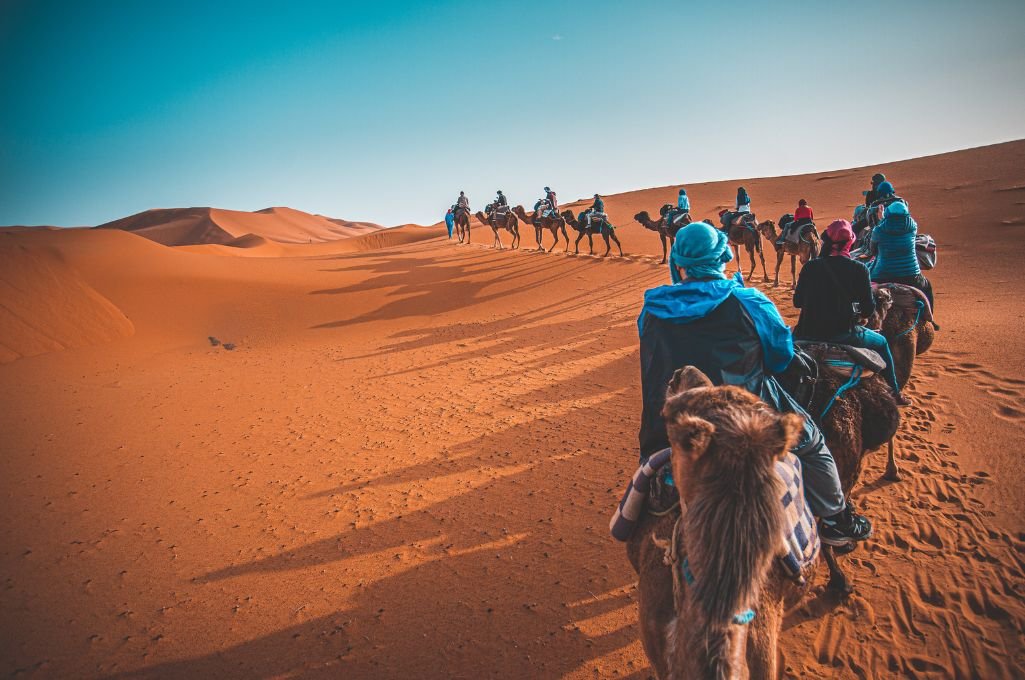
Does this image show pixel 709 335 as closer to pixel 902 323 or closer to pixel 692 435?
pixel 692 435

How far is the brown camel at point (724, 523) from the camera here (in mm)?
1438

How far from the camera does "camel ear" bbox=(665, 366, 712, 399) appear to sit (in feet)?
6.67

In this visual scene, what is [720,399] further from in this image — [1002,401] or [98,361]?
[98,361]

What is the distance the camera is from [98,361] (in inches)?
452

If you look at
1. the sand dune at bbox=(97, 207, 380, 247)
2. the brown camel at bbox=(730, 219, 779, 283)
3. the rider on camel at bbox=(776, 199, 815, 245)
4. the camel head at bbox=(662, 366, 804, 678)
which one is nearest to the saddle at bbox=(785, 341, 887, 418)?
the camel head at bbox=(662, 366, 804, 678)

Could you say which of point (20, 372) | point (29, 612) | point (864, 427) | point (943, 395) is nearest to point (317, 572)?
point (29, 612)

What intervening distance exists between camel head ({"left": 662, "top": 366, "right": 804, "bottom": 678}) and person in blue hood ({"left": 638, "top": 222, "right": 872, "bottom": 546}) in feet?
Answer: 2.99

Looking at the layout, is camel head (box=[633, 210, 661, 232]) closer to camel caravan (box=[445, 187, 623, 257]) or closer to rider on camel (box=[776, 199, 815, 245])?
camel caravan (box=[445, 187, 623, 257])

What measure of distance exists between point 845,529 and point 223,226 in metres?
93.1

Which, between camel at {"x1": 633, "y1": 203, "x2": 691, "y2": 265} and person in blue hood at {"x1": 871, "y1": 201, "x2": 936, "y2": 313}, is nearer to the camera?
person in blue hood at {"x1": 871, "y1": 201, "x2": 936, "y2": 313}

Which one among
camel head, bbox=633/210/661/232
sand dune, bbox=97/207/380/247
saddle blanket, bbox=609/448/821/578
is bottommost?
saddle blanket, bbox=609/448/821/578

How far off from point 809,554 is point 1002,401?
7.21 metres

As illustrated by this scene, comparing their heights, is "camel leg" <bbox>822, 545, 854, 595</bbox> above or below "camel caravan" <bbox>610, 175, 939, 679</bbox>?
below

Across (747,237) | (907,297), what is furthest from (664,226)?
(907,297)
